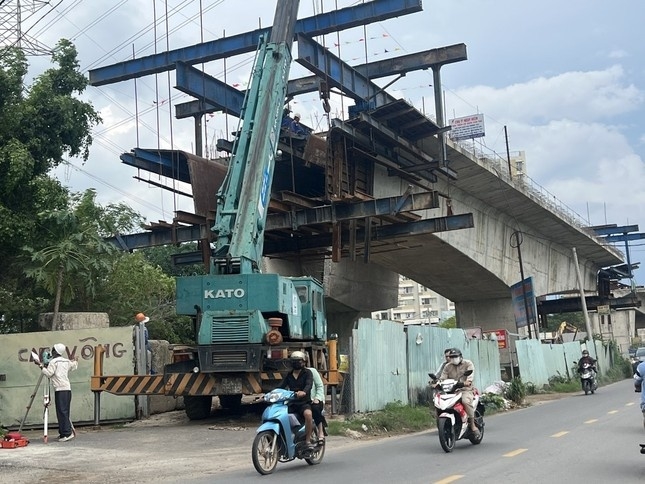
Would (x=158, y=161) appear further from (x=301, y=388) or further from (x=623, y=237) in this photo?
(x=623, y=237)

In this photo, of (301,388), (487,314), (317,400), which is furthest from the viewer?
(487,314)

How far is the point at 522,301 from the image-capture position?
111 feet

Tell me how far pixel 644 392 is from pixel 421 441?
4.66 metres

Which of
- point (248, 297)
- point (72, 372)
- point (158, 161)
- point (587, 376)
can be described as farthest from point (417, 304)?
point (248, 297)

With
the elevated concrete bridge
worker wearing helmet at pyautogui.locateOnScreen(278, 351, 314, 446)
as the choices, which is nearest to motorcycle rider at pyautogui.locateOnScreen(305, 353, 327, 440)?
worker wearing helmet at pyautogui.locateOnScreen(278, 351, 314, 446)

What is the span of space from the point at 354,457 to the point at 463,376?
6.72 feet

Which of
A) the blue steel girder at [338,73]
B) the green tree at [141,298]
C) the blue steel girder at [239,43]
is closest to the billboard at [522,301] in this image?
the blue steel girder at [338,73]

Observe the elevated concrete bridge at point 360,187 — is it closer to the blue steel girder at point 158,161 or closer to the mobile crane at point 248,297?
Result: the blue steel girder at point 158,161

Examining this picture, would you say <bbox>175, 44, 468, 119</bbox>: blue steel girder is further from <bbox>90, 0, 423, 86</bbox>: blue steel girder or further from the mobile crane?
the mobile crane

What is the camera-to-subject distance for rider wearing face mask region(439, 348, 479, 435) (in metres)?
11.0

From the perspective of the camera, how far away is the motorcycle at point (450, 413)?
Answer: 10609mm

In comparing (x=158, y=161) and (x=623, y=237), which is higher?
(x=623, y=237)

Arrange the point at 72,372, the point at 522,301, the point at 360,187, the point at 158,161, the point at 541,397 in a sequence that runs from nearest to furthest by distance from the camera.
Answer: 1. the point at 72,372
2. the point at 360,187
3. the point at 158,161
4. the point at 541,397
5. the point at 522,301

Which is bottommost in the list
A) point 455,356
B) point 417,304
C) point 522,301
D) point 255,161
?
point 455,356
